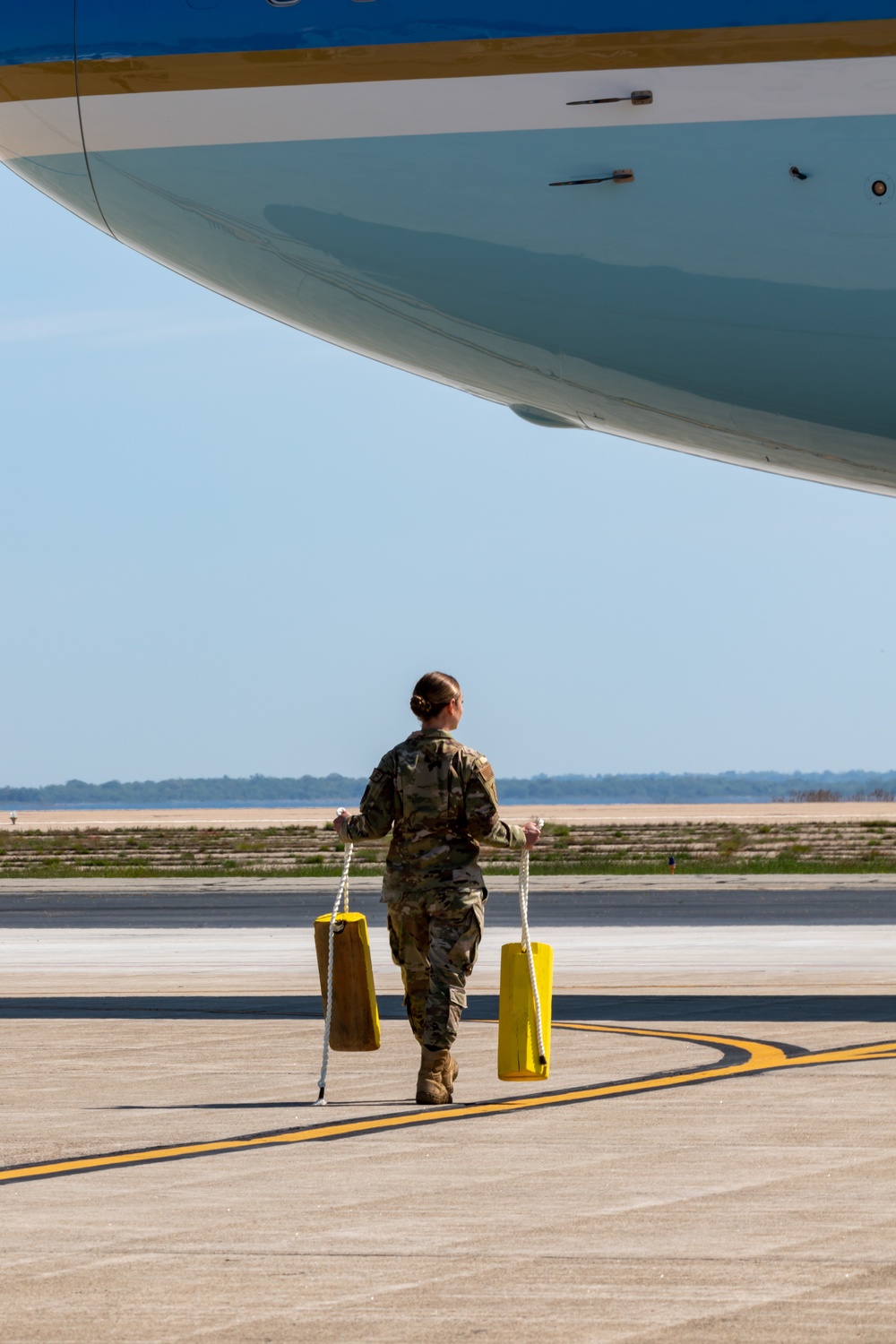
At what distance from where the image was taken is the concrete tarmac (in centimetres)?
566

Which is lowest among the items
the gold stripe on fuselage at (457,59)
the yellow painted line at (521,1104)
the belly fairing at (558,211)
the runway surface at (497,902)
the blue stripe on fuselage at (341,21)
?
the runway surface at (497,902)

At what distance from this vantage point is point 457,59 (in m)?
10.6

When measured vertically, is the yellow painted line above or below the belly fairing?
below

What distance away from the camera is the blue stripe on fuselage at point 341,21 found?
33.7 ft

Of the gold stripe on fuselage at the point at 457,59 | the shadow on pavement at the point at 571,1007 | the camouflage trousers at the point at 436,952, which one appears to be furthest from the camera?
the shadow on pavement at the point at 571,1007

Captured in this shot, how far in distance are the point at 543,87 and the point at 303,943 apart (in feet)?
50.0

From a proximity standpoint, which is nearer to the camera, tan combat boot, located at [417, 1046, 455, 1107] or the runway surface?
tan combat boot, located at [417, 1046, 455, 1107]

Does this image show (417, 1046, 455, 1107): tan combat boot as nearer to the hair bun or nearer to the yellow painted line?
the yellow painted line

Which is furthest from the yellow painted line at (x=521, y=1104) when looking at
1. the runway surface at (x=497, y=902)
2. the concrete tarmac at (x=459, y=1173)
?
the runway surface at (x=497, y=902)

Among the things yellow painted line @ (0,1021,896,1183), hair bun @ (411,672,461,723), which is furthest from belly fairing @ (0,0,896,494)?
yellow painted line @ (0,1021,896,1183)

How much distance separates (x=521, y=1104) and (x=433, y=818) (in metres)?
1.57

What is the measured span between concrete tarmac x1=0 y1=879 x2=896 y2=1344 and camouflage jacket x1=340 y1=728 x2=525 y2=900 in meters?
1.22

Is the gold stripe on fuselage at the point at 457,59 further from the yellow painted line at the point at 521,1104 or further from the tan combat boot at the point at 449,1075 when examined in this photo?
the yellow painted line at the point at 521,1104

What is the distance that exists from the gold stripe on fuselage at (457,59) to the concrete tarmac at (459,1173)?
5.62m
